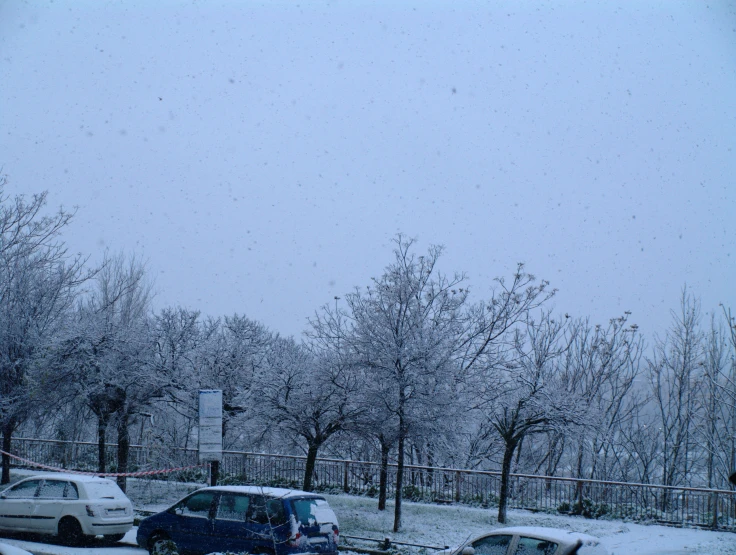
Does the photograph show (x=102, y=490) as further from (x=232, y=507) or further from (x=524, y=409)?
(x=524, y=409)

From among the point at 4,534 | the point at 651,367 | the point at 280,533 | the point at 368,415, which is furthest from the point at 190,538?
the point at 651,367

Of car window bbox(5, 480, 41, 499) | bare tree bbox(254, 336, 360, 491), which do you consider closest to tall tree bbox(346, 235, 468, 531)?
bare tree bbox(254, 336, 360, 491)

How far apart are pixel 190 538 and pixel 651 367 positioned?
2840cm

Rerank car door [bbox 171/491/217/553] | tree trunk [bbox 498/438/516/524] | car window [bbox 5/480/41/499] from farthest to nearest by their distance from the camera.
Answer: tree trunk [bbox 498/438/516/524] → car window [bbox 5/480/41/499] → car door [bbox 171/491/217/553]

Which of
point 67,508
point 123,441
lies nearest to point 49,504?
point 67,508

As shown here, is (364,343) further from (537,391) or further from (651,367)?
(651,367)

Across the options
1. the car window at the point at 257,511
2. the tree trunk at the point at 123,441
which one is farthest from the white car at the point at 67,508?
the tree trunk at the point at 123,441

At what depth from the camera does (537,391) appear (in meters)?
20.4

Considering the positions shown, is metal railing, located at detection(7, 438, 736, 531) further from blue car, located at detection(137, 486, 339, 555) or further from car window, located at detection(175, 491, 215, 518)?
car window, located at detection(175, 491, 215, 518)

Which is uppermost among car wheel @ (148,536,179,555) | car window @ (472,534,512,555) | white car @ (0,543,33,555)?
white car @ (0,543,33,555)

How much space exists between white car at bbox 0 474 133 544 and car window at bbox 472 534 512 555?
26.6ft

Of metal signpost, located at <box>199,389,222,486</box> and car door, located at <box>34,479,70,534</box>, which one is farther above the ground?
metal signpost, located at <box>199,389,222,486</box>

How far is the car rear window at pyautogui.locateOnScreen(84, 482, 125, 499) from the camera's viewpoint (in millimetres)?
14814

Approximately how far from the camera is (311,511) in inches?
497
